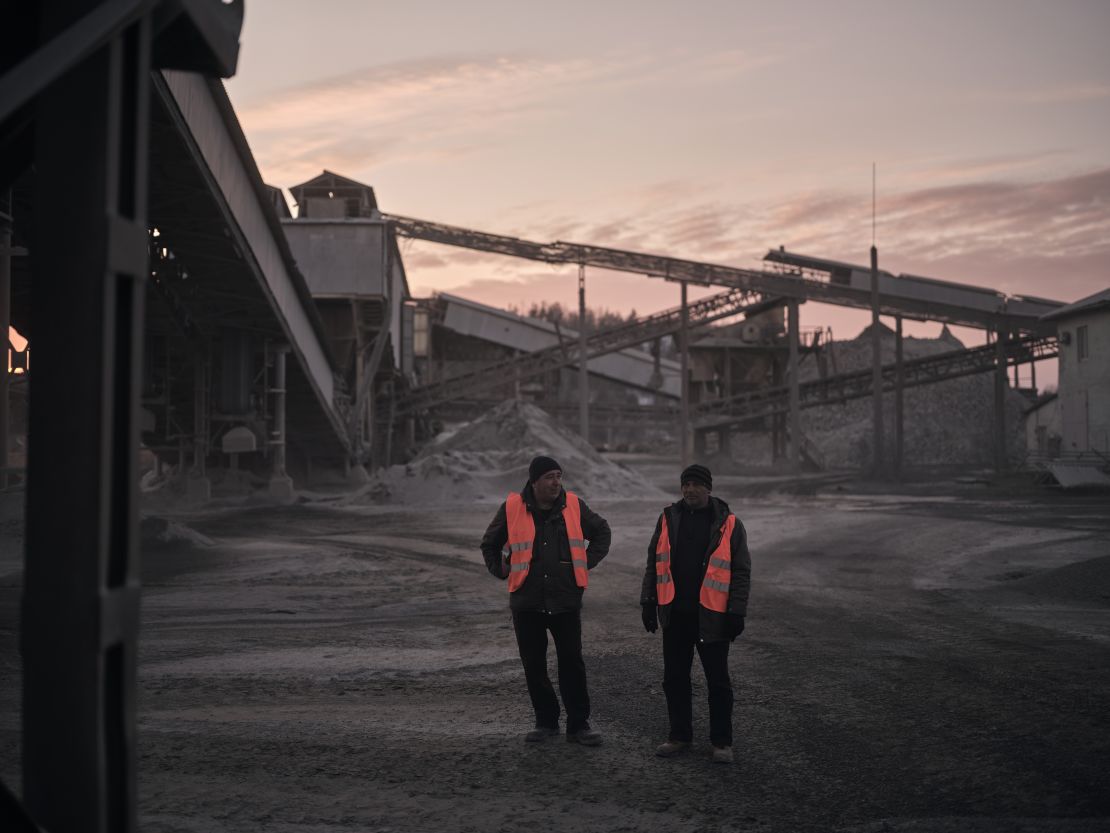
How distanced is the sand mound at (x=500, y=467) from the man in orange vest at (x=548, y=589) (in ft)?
71.0

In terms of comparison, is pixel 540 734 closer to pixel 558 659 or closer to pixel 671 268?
pixel 558 659

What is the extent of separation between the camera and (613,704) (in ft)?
25.1

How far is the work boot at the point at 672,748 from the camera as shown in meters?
6.31

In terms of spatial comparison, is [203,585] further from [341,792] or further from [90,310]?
[90,310]

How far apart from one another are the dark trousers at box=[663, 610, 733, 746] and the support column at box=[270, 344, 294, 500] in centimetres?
1918

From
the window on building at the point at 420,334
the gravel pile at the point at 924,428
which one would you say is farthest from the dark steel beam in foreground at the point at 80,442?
the window on building at the point at 420,334

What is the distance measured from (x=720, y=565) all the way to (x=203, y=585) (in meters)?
9.12

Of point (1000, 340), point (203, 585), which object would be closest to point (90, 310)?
point (203, 585)

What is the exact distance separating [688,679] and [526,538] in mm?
1238

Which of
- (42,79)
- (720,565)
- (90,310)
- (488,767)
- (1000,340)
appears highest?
(1000,340)

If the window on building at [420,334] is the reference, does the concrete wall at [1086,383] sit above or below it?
below

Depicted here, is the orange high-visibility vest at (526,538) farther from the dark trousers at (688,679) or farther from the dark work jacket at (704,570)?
the dark trousers at (688,679)

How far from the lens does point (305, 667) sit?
8.88 meters

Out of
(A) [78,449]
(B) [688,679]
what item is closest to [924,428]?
(B) [688,679]
